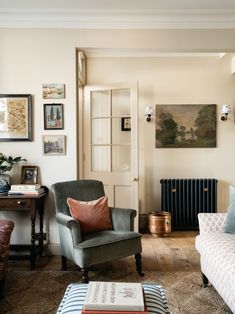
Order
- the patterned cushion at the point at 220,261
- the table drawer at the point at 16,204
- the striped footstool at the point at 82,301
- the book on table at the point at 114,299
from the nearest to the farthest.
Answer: the book on table at the point at 114,299 < the striped footstool at the point at 82,301 < the patterned cushion at the point at 220,261 < the table drawer at the point at 16,204

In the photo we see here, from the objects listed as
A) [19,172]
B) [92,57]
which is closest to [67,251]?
[19,172]

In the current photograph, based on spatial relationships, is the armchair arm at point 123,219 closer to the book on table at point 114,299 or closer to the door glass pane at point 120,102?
the book on table at point 114,299

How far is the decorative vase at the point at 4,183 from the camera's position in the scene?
330 cm

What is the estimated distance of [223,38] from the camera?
139 inches

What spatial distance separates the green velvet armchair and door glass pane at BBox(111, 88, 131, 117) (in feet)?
4.09

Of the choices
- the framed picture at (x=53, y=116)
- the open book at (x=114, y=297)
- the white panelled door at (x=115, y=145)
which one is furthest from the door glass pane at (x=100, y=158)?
the open book at (x=114, y=297)

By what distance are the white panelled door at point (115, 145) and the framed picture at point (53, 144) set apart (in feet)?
2.62

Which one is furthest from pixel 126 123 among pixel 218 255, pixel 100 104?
pixel 218 255

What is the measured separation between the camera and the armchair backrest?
3.17 metres

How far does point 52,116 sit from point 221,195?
2964 millimetres

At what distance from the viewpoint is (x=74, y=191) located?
10.8ft

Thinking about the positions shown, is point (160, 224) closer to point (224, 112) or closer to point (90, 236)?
point (90, 236)

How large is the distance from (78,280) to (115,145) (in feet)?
6.35

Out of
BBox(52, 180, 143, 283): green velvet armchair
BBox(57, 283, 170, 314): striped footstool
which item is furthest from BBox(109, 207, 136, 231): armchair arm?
BBox(57, 283, 170, 314): striped footstool
